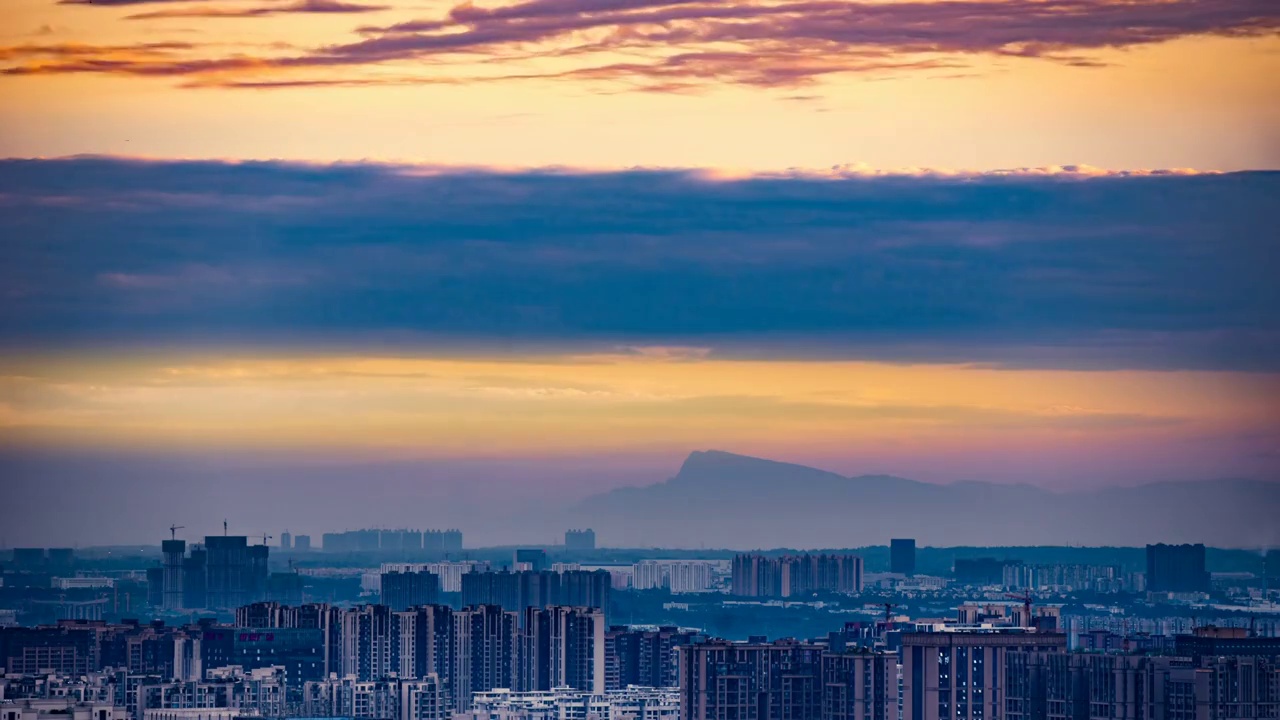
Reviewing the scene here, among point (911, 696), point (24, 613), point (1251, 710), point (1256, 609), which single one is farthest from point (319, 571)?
point (1251, 710)

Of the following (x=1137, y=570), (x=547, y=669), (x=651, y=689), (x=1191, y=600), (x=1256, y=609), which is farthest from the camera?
(x=1137, y=570)

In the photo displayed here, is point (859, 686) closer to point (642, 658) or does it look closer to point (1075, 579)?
point (642, 658)

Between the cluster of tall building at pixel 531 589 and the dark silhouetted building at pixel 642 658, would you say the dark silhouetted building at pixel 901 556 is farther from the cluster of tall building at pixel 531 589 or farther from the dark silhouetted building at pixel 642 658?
the dark silhouetted building at pixel 642 658

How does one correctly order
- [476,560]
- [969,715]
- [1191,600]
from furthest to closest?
[476,560] → [1191,600] → [969,715]

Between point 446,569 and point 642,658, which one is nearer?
point 642,658

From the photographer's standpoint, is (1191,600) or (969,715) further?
(1191,600)

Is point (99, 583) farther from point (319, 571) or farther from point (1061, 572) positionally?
point (1061, 572)

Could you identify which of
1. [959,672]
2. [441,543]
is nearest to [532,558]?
[441,543]
